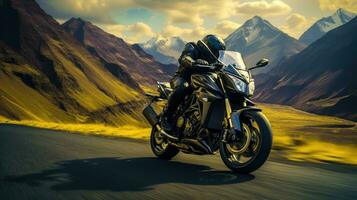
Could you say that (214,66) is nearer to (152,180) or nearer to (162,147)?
(162,147)

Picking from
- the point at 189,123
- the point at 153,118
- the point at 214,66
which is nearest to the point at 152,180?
the point at 189,123

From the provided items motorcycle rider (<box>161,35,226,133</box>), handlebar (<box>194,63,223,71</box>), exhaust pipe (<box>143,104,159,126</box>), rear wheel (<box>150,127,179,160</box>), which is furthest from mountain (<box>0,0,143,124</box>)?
handlebar (<box>194,63,223,71</box>)

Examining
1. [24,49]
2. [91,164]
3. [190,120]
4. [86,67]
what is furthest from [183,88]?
[86,67]

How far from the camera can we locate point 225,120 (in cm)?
720

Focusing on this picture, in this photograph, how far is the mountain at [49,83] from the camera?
127m

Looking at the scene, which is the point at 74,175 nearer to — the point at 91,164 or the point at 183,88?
the point at 91,164

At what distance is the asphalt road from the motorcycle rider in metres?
0.93

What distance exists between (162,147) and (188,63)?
2.02 meters

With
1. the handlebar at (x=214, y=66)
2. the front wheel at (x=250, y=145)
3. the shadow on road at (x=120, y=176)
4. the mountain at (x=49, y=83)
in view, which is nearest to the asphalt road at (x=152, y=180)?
the shadow on road at (x=120, y=176)

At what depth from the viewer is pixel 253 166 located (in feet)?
21.9

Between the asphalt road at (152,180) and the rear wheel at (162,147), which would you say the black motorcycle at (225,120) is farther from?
the asphalt road at (152,180)

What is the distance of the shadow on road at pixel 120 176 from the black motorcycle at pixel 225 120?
0.34m

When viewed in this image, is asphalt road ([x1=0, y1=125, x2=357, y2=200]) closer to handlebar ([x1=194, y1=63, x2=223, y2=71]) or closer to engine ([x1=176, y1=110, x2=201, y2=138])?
engine ([x1=176, y1=110, x2=201, y2=138])

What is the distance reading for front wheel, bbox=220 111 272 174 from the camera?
6.63 meters
